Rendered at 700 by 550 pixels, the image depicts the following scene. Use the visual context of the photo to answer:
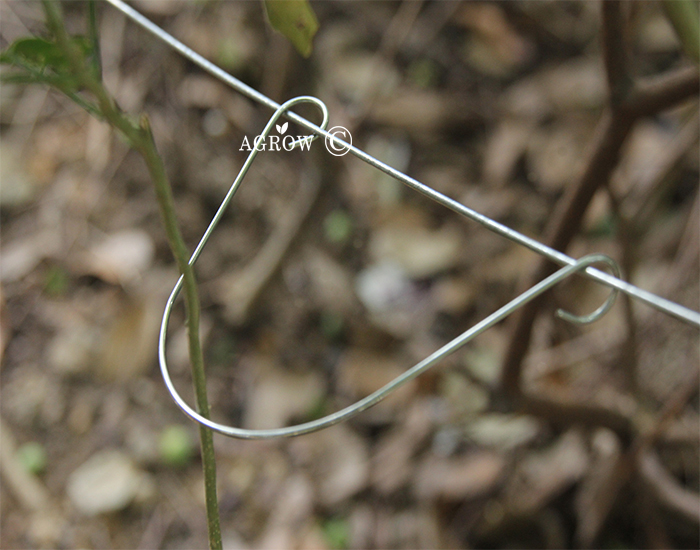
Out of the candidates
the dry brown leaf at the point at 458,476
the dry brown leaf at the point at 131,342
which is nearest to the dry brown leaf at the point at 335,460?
the dry brown leaf at the point at 458,476

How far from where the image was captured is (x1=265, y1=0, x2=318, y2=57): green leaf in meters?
0.45

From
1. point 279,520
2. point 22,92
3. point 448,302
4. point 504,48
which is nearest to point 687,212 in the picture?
point 448,302

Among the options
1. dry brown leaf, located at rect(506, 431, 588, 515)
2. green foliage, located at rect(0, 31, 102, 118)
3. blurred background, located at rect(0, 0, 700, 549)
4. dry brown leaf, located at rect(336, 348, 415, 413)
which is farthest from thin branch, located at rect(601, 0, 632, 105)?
dry brown leaf, located at rect(336, 348, 415, 413)

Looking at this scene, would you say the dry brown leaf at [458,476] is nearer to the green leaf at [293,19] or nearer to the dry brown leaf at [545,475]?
the dry brown leaf at [545,475]

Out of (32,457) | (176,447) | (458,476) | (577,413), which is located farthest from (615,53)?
(32,457)

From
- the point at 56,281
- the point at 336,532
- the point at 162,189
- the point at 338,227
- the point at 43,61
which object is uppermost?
the point at 338,227

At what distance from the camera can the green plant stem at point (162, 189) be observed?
0.99 feet

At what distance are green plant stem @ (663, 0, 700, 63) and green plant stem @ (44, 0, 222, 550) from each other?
449 millimetres

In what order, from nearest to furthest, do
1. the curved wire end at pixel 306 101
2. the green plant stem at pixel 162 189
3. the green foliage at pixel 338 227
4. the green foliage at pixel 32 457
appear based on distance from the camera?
the green plant stem at pixel 162 189 → the curved wire end at pixel 306 101 → the green foliage at pixel 32 457 → the green foliage at pixel 338 227

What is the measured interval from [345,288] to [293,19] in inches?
35.3

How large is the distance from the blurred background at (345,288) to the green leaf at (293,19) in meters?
0.47

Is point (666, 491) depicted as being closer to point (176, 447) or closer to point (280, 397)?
point (280, 397)

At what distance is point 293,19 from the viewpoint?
454 mm

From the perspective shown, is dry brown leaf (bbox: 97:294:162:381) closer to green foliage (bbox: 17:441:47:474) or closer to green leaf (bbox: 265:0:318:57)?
green foliage (bbox: 17:441:47:474)
